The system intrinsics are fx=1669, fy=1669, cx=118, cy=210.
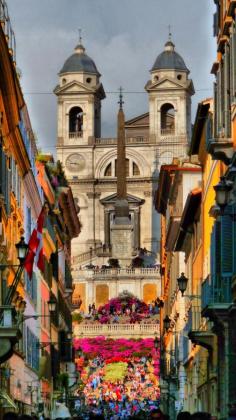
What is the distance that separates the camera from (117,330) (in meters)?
136

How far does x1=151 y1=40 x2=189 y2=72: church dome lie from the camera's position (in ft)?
625

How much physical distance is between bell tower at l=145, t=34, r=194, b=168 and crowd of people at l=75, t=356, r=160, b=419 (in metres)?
61.9

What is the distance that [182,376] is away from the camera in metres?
60.7

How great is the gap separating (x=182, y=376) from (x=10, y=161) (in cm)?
2106

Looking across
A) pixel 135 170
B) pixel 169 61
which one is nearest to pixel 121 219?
pixel 135 170

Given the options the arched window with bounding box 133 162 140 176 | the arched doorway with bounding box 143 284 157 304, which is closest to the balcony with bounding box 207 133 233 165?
the arched doorway with bounding box 143 284 157 304

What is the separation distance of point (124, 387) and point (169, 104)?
82.7 metres

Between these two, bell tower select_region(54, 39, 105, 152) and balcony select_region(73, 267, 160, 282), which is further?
bell tower select_region(54, 39, 105, 152)

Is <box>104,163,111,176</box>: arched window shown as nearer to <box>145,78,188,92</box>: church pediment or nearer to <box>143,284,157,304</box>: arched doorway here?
<box>145,78,188,92</box>: church pediment

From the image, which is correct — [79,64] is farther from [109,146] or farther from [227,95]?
[227,95]

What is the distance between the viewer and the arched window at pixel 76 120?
192500 millimetres

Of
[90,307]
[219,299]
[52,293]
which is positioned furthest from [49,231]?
[90,307]

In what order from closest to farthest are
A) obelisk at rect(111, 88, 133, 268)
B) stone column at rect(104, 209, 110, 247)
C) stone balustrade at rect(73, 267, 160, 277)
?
stone balustrade at rect(73, 267, 160, 277) → obelisk at rect(111, 88, 133, 268) → stone column at rect(104, 209, 110, 247)

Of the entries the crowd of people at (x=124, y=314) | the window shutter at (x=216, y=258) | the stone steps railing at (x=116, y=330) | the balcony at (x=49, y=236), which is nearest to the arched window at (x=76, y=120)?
the crowd of people at (x=124, y=314)
